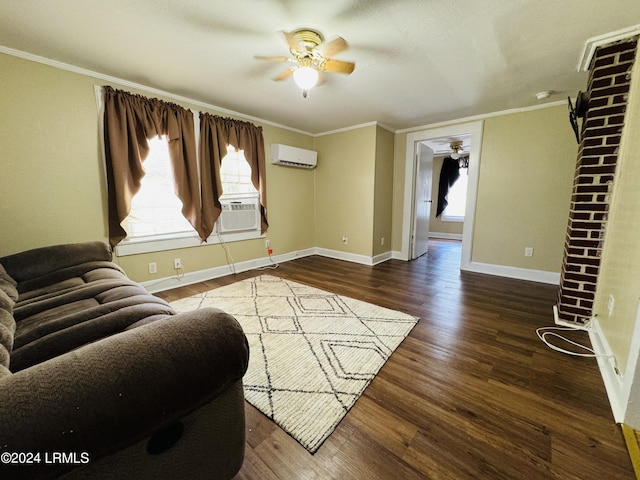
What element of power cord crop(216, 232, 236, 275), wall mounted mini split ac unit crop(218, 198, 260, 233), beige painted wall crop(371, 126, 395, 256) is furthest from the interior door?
power cord crop(216, 232, 236, 275)

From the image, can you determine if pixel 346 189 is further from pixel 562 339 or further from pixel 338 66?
pixel 562 339

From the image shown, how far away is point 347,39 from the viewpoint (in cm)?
187

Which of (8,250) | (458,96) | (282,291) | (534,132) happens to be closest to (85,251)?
(8,250)

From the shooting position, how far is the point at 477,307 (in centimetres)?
251

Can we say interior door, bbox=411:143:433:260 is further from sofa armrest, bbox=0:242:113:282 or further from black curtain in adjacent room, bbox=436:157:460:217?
sofa armrest, bbox=0:242:113:282

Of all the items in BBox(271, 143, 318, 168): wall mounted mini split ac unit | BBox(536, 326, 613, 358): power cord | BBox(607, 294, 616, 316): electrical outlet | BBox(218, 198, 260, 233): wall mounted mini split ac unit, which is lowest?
BBox(536, 326, 613, 358): power cord

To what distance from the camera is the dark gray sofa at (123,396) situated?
0.52 metres

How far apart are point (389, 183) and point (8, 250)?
4469mm

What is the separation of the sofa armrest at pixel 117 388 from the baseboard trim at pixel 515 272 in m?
3.77

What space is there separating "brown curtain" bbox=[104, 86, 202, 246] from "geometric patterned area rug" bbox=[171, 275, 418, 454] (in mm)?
1137

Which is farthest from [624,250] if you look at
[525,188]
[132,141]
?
[132,141]

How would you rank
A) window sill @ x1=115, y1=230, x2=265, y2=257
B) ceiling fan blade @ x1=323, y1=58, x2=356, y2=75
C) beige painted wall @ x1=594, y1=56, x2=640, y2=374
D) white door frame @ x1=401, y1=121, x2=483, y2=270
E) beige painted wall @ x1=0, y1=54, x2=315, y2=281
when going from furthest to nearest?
white door frame @ x1=401, y1=121, x2=483, y2=270 → window sill @ x1=115, y1=230, x2=265, y2=257 → beige painted wall @ x1=0, y1=54, x2=315, y2=281 → ceiling fan blade @ x1=323, y1=58, x2=356, y2=75 → beige painted wall @ x1=594, y1=56, x2=640, y2=374

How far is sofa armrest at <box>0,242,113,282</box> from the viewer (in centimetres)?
172

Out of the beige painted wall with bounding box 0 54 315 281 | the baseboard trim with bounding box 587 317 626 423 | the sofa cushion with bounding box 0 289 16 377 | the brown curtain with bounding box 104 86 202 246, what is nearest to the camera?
the sofa cushion with bounding box 0 289 16 377
